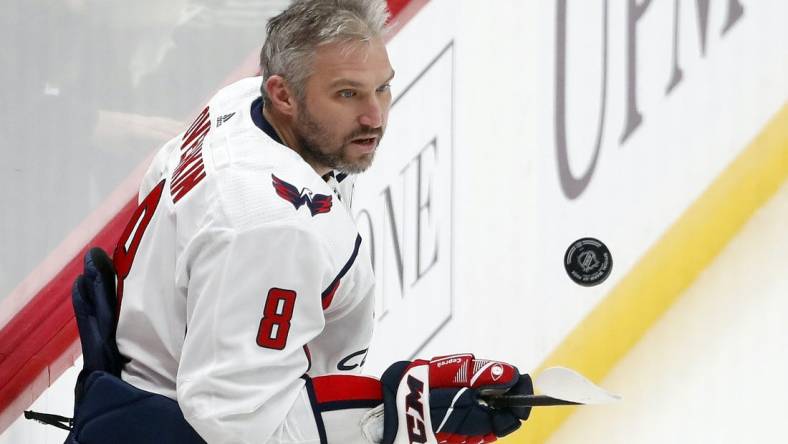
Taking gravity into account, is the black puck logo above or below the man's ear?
above

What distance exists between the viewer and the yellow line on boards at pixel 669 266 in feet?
7.83

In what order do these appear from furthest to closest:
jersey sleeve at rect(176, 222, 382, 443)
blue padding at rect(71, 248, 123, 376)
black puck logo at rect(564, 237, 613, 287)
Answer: black puck logo at rect(564, 237, 613, 287) → blue padding at rect(71, 248, 123, 376) → jersey sleeve at rect(176, 222, 382, 443)

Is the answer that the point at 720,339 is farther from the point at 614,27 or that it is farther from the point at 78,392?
the point at 78,392

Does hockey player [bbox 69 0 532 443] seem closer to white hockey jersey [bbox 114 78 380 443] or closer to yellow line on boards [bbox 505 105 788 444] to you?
white hockey jersey [bbox 114 78 380 443]

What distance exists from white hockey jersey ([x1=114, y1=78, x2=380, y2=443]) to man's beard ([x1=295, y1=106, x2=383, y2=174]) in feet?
0.18

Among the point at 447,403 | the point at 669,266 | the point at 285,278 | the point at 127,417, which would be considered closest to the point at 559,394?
the point at 447,403

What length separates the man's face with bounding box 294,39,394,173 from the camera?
1.36 meters

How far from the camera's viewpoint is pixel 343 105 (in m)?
1.38

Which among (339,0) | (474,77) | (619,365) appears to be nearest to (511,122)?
(474,77)

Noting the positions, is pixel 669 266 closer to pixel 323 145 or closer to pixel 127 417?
pixel 323 145

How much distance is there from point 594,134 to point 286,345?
4.37ft

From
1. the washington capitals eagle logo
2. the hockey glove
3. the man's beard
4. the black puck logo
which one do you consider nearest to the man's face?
the man's beard

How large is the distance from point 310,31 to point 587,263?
45.9 inches

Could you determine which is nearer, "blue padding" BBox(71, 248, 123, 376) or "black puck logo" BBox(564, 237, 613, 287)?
"blue padding" BBox(71, 248, 123, 376)
